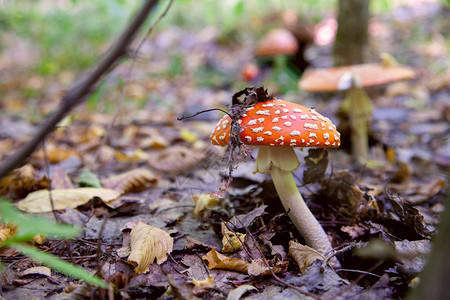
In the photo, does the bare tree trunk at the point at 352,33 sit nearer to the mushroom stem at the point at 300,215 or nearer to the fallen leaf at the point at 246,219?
the mushroom stem at the point at 300,215

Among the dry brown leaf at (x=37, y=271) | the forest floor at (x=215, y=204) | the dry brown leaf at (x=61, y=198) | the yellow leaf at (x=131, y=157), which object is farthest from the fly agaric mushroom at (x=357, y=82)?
the dry brown leaf at (x=37, y=271)

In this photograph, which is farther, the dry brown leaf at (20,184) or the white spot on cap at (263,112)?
the dry brown leaf at (20,184)

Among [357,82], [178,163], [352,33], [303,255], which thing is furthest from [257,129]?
[352,33]

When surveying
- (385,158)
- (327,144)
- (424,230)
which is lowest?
(385,158)

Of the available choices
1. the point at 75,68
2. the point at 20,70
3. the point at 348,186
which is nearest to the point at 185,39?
the point at 75,68

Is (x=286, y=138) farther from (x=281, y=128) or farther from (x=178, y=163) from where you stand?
(x=178, y=163)

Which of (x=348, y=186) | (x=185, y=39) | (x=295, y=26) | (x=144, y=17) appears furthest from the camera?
(x=185, y=39)

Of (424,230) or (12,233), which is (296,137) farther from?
(12,233)
